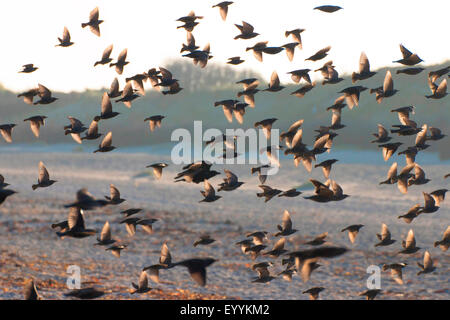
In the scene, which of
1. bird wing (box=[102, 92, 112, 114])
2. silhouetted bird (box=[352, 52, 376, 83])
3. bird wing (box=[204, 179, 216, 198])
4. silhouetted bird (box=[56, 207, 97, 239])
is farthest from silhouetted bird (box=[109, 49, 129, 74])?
silhouetted bird (box=[56, 207, 97, 239])

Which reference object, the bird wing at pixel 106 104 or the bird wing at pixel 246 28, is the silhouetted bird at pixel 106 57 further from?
the bird wing at pixel 246 28

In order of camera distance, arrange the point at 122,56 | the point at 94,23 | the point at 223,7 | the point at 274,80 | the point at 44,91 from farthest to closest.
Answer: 1. the point at 223,7
2. the point at 94,23
3. the point at 122,56
4. the point at 274,80
5. the point at 44,91

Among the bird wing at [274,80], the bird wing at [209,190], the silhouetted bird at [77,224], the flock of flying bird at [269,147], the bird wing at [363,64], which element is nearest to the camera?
the silhouetted bird at [77,224]

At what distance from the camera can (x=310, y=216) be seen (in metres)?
27.6

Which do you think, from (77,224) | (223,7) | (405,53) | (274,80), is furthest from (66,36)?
(405,53)

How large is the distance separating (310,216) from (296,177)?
12.7 metres

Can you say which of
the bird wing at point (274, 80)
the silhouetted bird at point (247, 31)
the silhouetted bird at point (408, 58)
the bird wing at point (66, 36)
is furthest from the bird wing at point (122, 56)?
the silhouetted bird at point (408, 58)

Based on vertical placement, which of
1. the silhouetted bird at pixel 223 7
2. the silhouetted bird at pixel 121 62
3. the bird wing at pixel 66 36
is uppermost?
the silhouetted bird at pixel 223 7

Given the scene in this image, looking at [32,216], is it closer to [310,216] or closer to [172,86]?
[310,216]

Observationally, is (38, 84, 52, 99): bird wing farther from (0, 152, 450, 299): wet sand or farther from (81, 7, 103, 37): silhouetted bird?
(0, 152, 450, 299): wet sand

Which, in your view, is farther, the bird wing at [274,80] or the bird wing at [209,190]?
the bird wing at [274,80]

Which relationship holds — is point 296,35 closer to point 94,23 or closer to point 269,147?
point 269,147

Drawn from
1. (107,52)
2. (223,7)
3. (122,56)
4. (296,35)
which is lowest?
(122,56)
